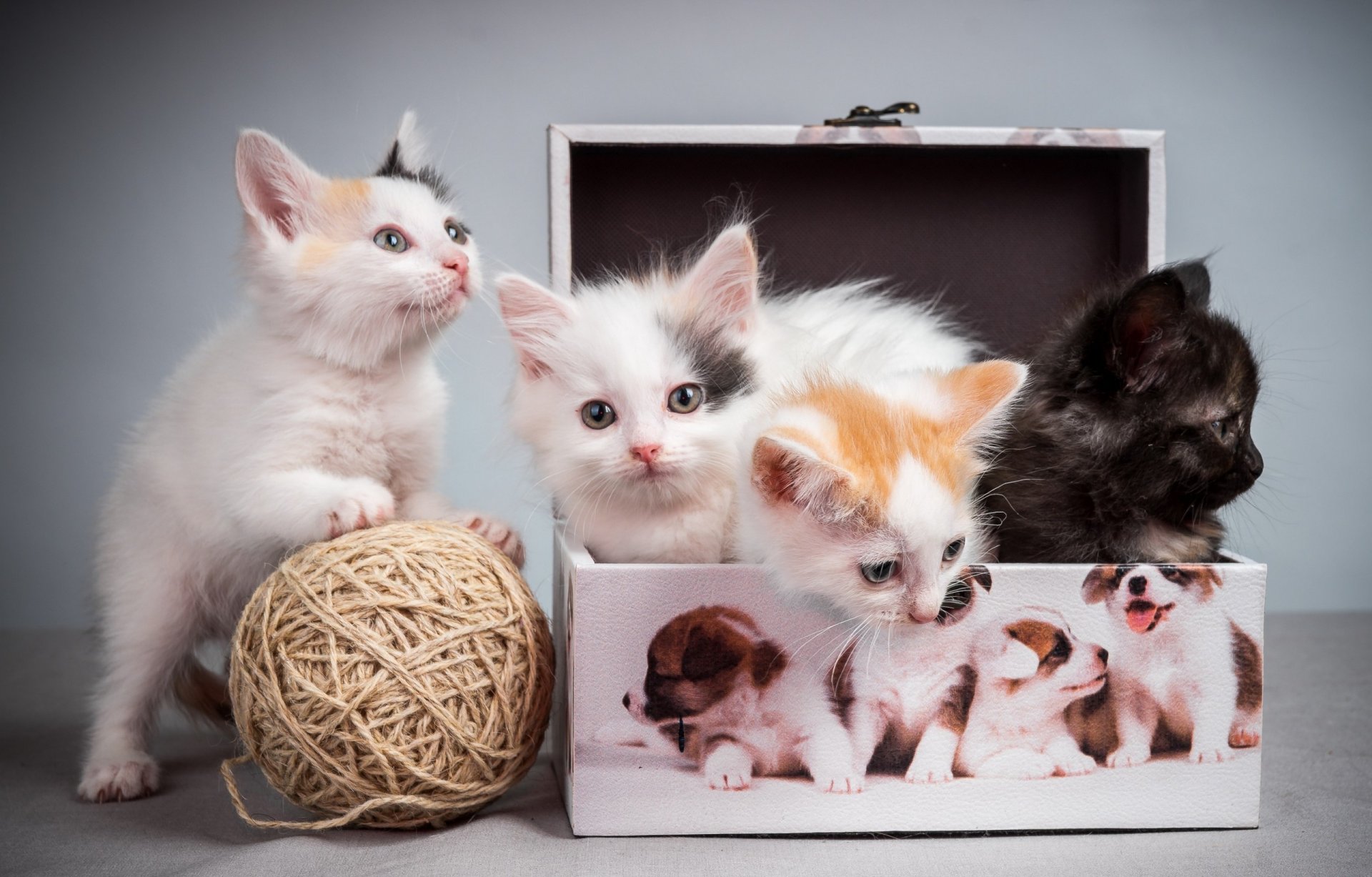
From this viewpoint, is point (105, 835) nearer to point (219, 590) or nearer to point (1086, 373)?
point (219, 590)

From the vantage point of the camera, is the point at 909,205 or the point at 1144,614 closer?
the point at 1144,614

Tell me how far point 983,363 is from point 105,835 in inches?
45.8

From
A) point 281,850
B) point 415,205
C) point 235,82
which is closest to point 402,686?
point 281,850

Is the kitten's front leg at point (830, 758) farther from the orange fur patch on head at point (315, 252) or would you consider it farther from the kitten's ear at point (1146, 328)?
the orange fur patch on head at point (315, 252)

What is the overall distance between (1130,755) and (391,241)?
1.10m

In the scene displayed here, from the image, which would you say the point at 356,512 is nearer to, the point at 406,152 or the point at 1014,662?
the point at 406,152

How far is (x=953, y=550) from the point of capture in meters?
1.27

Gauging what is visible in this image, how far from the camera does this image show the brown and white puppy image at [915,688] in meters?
1.34

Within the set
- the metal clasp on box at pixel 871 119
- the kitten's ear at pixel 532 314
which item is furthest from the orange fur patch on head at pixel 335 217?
the metal clasp on box at pixel 871 119

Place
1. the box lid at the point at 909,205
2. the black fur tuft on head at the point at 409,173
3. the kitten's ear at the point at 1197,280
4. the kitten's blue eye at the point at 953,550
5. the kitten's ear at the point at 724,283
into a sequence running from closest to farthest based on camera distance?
the kitten's blue eye at the point at 953,550
the kitten's ear at the point at 724,283
the kitten's ear at the point at 1197,280
the black fur tuft on head at the point at 409,173
the box lid at the point at 909,205

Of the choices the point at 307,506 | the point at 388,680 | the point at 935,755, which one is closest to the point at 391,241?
the point at 307,506

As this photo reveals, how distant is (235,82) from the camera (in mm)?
2445

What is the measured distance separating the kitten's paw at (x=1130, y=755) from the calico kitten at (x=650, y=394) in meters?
0.51

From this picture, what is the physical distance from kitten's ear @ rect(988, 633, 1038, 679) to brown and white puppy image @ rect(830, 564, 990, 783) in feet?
0.11
